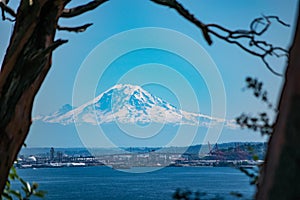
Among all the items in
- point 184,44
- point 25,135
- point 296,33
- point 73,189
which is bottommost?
point 73,189

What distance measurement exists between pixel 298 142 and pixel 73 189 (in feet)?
132

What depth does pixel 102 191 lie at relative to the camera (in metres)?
37.2

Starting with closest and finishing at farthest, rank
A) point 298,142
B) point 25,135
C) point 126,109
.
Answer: point 298,142
point 25,135
point 126,109

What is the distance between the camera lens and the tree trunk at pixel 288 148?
0.60m

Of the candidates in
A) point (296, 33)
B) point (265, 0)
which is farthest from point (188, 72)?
point (296, 33)

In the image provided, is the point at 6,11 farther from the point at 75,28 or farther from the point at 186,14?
the point at 186,14

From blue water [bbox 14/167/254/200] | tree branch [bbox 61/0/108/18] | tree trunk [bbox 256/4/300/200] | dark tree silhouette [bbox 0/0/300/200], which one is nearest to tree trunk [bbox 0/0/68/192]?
dark tree silhouette [bbox 0/0/300/200]

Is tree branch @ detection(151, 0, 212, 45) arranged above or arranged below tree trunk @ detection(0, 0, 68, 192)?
above

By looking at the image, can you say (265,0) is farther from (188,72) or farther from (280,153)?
(188,72)

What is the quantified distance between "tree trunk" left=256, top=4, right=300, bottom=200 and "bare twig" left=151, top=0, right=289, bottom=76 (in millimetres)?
925

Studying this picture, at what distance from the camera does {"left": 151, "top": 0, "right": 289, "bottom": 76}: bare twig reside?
1.61 meters

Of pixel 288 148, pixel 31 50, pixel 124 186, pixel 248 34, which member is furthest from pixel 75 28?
pixel 124 186

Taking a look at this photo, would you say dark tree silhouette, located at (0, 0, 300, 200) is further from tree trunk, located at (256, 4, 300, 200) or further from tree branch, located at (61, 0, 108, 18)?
tree trunk, located at (256, 4, 300, 200)

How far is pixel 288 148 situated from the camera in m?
0.62
